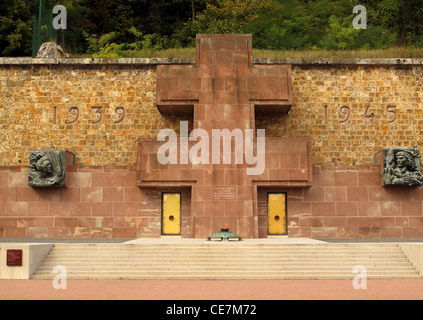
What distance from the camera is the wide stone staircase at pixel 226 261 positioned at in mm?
13781

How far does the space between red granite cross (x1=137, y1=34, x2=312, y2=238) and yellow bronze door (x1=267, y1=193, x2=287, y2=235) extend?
1.05 meters

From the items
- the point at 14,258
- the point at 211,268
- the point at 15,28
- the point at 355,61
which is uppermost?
the point at 15,28

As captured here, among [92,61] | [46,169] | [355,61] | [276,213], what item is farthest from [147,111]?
[355,61]

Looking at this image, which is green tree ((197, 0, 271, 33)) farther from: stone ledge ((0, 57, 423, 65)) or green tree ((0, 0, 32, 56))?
stone ledge ((0, 57, 423, 65))

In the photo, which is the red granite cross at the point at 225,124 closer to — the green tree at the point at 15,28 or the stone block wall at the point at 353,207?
the stone block wall at the point at 353,207

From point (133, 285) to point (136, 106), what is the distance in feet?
37.8

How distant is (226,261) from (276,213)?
648 cm

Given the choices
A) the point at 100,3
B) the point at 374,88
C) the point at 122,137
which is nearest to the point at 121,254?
the point at 122,137

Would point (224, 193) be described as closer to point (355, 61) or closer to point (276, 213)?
point (276, 213)

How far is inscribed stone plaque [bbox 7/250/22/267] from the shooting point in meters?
13.5

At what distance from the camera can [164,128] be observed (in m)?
22.3

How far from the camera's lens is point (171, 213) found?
20703 millimetres

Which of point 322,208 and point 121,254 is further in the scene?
point 322,208

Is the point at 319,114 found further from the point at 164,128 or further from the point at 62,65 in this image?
the point at 62,65
